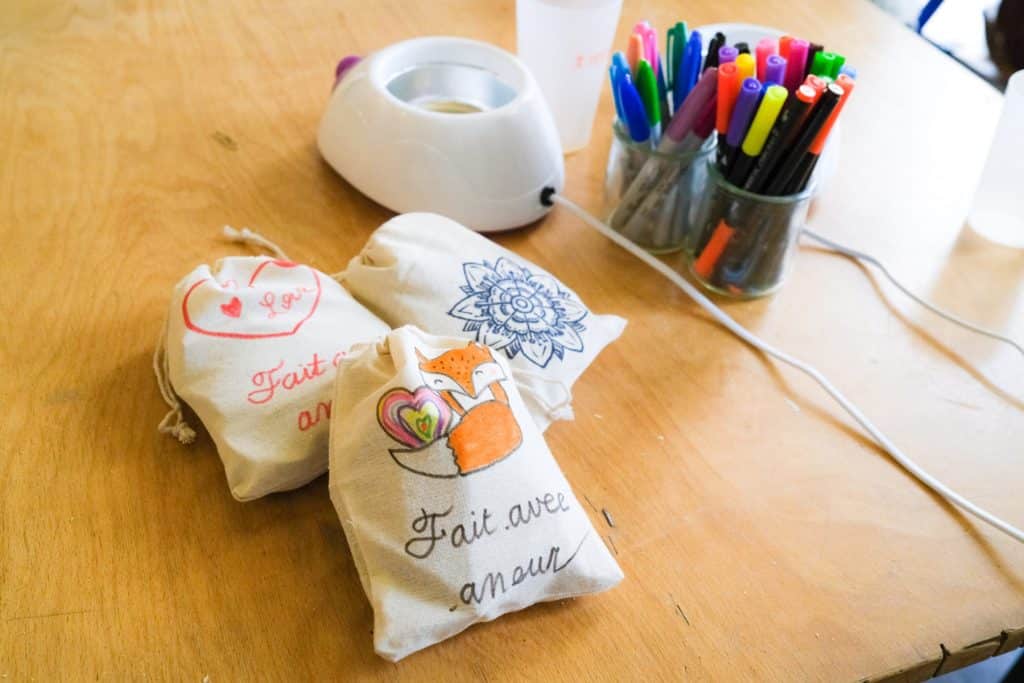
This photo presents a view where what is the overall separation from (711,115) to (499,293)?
20 cm

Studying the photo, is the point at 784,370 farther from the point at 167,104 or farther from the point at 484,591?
the point at 167,104

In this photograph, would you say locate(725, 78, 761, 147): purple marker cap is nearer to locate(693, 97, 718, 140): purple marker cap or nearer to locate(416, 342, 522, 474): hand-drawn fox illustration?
locate(693, 97, 718, 140): purple marker cap

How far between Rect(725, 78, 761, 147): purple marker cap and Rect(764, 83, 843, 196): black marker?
33 millimetres

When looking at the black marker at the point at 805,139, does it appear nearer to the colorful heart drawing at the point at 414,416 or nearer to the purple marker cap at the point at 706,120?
the purple marker cap at the point at 706,120

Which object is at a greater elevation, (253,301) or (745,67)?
(745,67)

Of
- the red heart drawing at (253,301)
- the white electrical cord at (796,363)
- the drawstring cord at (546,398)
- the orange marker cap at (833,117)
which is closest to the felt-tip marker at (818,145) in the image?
the orange marker cap at (833,117)

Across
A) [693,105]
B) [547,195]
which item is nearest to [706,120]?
[693,105]

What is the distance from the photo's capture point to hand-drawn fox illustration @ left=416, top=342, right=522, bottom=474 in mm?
444

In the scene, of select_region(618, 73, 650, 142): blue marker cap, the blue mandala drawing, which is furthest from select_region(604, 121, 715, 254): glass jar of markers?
the blue mandala drawing

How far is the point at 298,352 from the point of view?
0.52 metres

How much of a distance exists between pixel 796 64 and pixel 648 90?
0.33 feet

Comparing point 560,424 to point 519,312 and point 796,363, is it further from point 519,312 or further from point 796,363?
point 796,363

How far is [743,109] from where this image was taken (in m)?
0.57

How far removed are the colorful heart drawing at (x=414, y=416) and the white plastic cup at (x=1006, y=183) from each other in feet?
1.73
